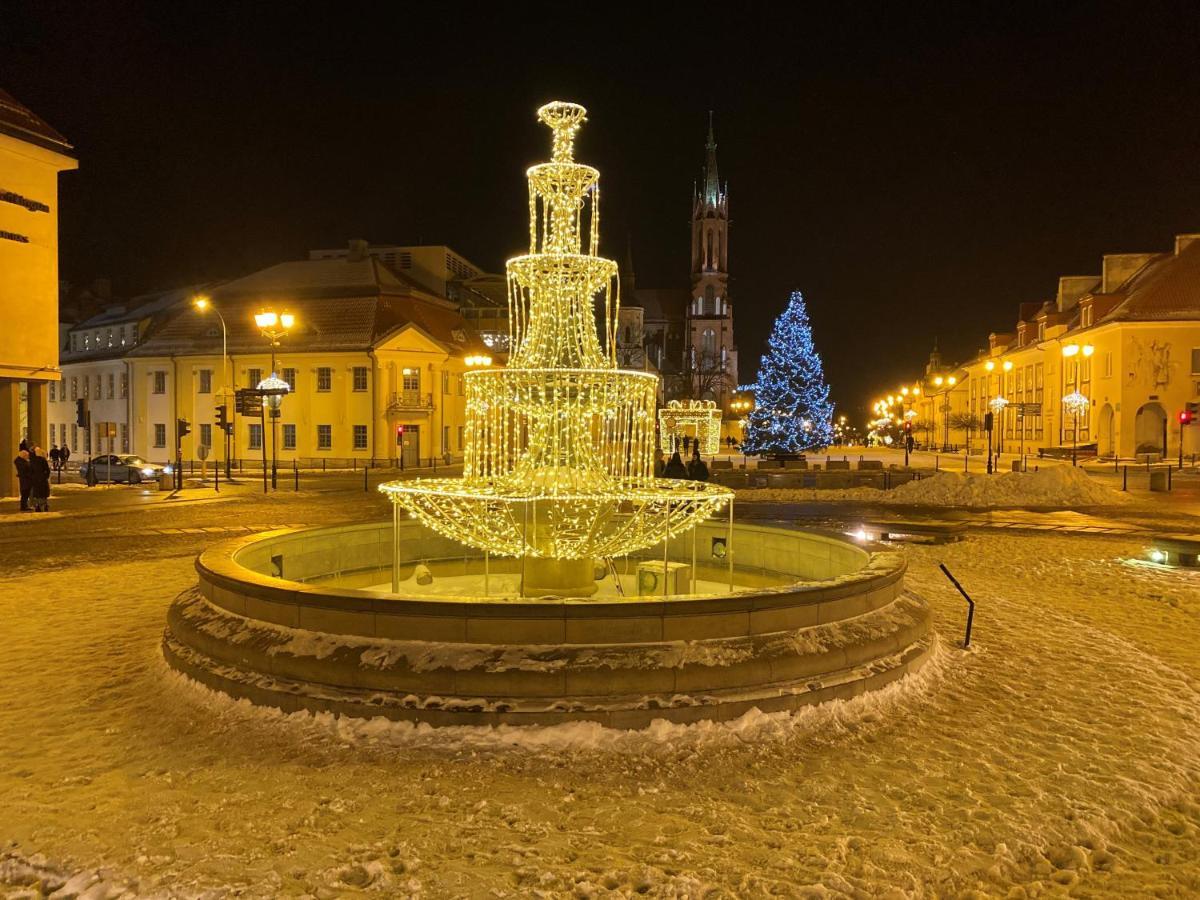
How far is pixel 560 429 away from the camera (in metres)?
10.1

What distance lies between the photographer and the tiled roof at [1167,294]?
53094 mm

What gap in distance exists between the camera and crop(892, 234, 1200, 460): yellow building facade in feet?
174

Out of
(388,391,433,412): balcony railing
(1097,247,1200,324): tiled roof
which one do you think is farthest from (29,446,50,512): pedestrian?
(1097,247,1200,324): tiled roof

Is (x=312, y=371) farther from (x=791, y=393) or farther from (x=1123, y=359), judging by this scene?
(x=1123, y=359)

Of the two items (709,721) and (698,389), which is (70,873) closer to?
(709,721)

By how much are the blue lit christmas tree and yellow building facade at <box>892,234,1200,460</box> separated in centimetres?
1096

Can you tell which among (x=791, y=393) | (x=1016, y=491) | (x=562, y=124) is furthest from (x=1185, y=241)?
(x=562, y=124)

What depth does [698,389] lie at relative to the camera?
11738cm

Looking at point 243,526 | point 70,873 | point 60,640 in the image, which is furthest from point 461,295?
point 70,873

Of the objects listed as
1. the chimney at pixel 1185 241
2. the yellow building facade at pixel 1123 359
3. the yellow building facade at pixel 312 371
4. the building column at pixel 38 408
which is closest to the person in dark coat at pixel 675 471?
the building column at pixel 38 408

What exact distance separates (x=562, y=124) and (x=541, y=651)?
21.7 feet

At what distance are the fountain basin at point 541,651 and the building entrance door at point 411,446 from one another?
43.5 metres

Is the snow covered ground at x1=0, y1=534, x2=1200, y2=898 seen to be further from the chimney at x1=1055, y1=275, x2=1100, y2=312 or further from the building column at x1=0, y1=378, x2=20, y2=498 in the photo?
the chimney at x1=1055, y1=275, x2=1100, y2=312

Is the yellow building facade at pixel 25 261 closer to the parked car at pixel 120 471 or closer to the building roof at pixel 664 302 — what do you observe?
the parked car at pixel 120 471
